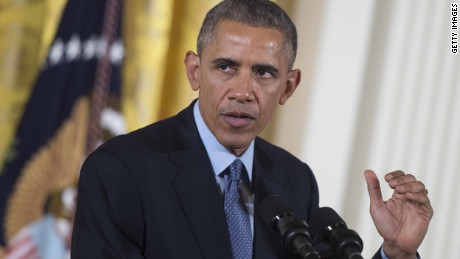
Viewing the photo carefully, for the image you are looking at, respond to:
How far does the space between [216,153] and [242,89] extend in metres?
0.18

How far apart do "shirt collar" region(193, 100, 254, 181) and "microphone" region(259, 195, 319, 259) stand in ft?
0.94

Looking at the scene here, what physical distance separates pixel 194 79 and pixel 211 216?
288 millimetres

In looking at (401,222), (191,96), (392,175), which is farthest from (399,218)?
(191,96)

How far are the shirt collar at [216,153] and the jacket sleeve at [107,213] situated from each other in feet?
0.63

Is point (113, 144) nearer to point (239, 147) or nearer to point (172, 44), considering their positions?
point (239, 147)

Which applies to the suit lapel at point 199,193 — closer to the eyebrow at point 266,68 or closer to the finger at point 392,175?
the eyebrow at point 266,68

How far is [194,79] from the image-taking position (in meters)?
1.67

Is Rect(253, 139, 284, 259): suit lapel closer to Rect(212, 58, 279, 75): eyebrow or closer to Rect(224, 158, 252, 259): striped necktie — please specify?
Rect(224, 158, 252, 259): striped necktie

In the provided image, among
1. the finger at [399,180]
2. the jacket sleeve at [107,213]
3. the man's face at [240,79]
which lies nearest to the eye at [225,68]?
the man's face at [240,79]

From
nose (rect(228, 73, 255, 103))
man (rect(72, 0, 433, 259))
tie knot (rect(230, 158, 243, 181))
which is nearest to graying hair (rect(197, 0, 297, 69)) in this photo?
man (rect(72, 0, 433, 259))

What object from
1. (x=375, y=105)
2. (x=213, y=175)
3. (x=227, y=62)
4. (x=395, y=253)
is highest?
(x=227, y=62)

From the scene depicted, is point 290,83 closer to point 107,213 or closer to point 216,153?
point 216,153

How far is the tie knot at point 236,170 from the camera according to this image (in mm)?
1638

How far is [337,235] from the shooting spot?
1309mm
